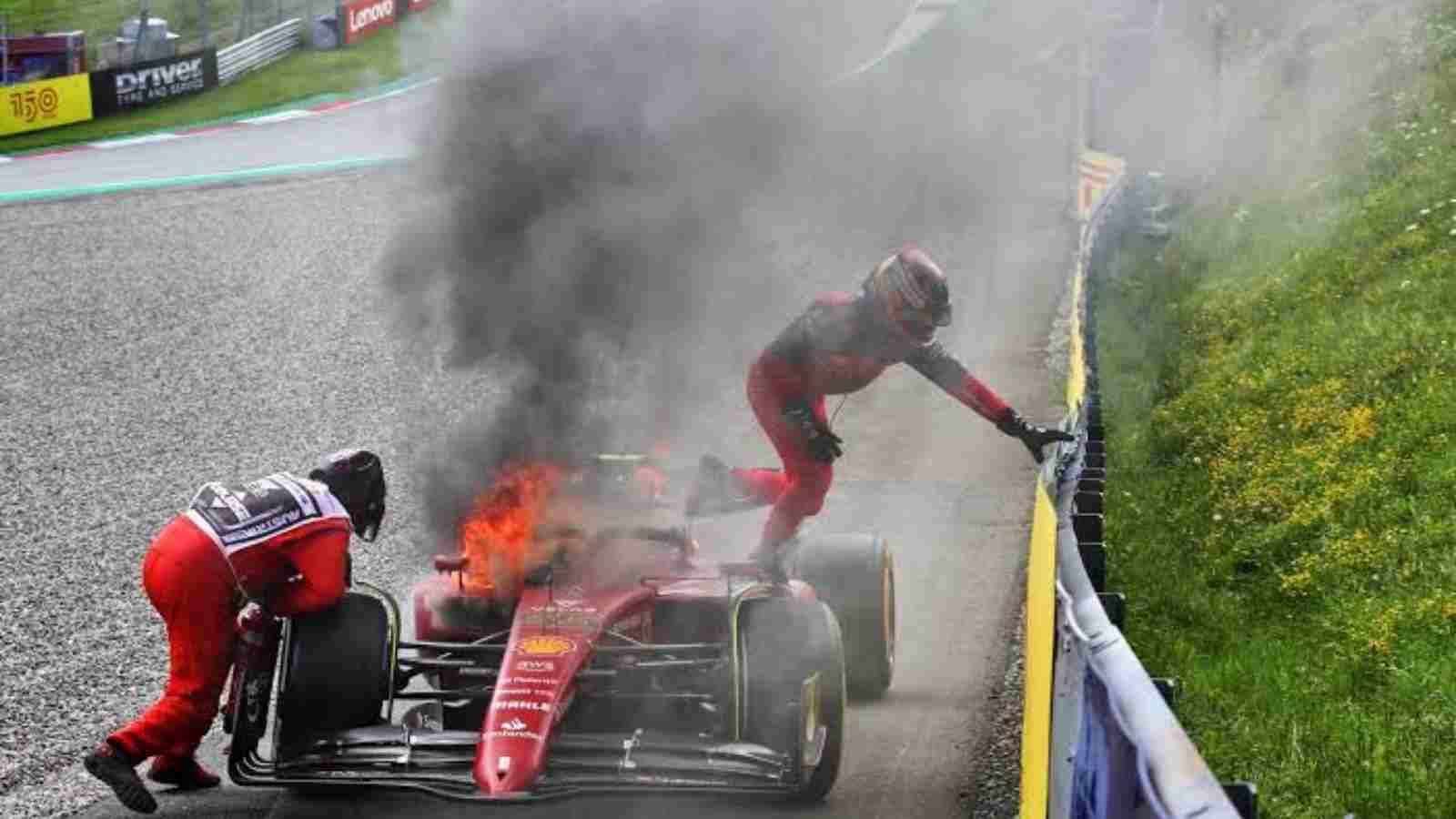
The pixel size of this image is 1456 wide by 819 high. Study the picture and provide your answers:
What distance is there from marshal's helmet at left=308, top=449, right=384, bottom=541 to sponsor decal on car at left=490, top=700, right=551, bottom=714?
1.20 m

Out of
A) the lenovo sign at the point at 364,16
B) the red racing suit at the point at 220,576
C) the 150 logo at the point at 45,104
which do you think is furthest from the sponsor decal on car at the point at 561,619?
the lenovo sign at the point at 364,16

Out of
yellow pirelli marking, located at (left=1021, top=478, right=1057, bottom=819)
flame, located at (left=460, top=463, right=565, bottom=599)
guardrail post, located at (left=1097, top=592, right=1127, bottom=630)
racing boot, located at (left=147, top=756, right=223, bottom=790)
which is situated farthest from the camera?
flame, located at (left=460, top=463, right=565, bottom=599)

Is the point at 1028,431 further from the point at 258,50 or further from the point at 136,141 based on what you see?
the point at 258,50

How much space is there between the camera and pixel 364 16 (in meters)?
40.8

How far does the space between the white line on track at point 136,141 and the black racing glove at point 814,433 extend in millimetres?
26006

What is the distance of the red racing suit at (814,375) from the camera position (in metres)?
10.2

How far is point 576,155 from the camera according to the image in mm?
11391

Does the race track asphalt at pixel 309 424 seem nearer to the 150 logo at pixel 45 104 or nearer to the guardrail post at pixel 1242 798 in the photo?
the guardrail post at pixel 1242 798

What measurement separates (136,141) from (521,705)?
28686 millimetres

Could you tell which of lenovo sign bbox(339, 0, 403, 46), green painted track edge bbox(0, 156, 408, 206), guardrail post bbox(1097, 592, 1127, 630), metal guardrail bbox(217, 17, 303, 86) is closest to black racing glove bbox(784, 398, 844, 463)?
guardrail post bbox(1097, 592, 1127, 630)

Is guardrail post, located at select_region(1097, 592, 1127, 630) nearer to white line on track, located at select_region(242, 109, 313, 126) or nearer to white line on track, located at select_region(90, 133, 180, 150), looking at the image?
white line on track, located at select_region(90, 133, 180, 150)

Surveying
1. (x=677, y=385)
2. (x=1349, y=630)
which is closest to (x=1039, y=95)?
(x=677, y=385)

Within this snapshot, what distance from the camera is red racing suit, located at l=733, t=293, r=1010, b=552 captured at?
33.6ft

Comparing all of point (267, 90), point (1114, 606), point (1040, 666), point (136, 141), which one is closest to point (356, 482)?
point (1040, 666)
